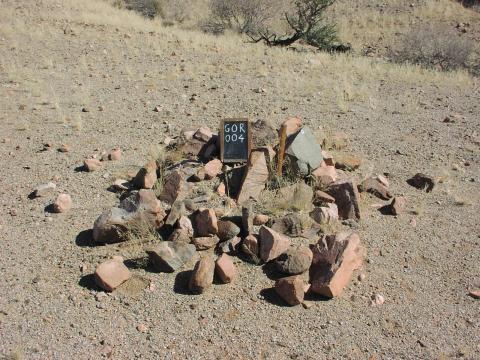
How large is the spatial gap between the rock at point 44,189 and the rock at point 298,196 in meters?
2.44

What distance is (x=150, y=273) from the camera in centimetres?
462

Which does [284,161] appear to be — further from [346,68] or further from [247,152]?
[346,68]

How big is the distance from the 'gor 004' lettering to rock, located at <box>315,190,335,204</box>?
3.22ft

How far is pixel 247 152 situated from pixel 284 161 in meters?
0.40

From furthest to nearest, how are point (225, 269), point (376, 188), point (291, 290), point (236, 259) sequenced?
point (376, 188)
point (236, 259)
point (225, 269)
point (291, 290)

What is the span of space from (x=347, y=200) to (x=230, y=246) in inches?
52.4

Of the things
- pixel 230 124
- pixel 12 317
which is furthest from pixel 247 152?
pixel 12 317

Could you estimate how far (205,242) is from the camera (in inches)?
190

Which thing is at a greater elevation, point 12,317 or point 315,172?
point 315,172

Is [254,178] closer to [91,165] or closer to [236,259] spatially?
[236,259]

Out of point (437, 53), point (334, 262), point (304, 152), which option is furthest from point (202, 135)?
point (437, 53)

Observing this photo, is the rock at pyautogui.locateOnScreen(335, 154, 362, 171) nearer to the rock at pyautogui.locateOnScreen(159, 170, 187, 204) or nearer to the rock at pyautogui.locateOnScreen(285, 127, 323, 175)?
the rock at pyautogui.locateOnScreen(285, 127, 323, 175)

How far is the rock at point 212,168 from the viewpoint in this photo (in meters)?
5.71

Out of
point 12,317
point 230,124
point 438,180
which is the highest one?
point 230,124
